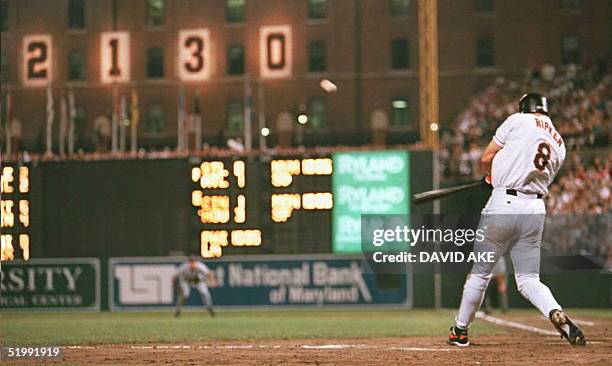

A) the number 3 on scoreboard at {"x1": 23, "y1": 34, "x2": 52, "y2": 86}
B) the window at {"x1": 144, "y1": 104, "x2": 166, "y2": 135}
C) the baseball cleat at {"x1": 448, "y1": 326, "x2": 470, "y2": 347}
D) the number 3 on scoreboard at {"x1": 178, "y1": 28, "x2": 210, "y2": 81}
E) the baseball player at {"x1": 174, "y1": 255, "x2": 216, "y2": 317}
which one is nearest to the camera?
the baseball cleat at {"x1": 448, "y1": 326, "x2": 470, "y2": 347}

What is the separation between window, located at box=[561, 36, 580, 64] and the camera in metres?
61.2

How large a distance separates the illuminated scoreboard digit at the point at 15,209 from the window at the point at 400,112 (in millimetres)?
41108

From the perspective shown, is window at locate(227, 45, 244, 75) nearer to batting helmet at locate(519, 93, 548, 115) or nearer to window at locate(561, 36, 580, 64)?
window at locate(561, 36, 580, 64)

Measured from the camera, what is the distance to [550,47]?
61125 millimetres

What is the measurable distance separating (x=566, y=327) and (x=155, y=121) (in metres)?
55.5

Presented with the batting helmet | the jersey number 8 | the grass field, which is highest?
the batting helmet

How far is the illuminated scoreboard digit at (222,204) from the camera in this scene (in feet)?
74.3

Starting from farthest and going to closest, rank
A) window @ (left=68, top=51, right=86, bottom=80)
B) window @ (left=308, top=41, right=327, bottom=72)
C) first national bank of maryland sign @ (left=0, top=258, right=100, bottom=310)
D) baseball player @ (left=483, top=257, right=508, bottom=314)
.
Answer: window @ (left=308, top=41, right=327, bottom=72) < window @ (left=68, top=51, right=86, bottom=80) < first national bank of maryland sign @ (left=0, top=258, right=100, bottom=310) < baseball player @ (left=483, top=257, right=508, bottom=314)

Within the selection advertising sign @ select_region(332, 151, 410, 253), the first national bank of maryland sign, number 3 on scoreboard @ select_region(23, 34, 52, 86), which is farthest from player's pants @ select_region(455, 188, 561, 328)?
number 3 on scoreboard @ select_region(23, 34, 52, 86)

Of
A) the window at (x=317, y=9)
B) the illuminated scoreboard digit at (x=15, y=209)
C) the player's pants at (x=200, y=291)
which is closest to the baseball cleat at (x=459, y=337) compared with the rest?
the player's pants at (x=200, y=291)

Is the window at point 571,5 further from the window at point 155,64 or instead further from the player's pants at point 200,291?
the player's pants at point 200,291

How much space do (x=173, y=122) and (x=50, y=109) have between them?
36.3 m

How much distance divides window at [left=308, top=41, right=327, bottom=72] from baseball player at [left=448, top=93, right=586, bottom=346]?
5290 centimetres

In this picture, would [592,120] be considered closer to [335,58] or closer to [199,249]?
[199,249]
